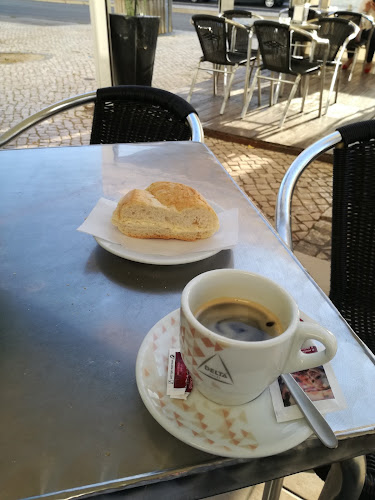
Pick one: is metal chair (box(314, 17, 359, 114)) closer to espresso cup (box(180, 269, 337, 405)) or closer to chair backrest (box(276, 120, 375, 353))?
chair backrest (box(276, 120, 375, 353))

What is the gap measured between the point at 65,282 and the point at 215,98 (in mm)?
5243

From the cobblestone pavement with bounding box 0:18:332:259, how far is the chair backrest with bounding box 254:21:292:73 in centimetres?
Result: 95

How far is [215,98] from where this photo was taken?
560cm

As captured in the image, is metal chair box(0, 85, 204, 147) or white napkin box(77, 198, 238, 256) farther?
metal chair box(0, 85, 204, 147)

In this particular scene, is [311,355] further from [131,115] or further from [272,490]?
[131,115]

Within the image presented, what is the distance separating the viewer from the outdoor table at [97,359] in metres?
0.50

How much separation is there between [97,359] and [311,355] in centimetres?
30

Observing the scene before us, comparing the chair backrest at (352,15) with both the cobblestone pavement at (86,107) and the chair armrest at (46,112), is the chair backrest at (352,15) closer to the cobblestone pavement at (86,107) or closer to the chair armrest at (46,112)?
the cobblestone pavement at (86,107)

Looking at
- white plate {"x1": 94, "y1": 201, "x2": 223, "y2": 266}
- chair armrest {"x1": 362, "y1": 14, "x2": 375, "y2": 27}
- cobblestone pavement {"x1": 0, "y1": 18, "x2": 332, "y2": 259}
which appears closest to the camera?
white plate {"x1": 94, "y1": 201, "x2": 223, "y2": 266}

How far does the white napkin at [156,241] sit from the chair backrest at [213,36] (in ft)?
14.2

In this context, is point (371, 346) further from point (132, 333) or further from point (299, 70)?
point (299, 70)

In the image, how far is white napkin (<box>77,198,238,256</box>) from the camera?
84 centimetres

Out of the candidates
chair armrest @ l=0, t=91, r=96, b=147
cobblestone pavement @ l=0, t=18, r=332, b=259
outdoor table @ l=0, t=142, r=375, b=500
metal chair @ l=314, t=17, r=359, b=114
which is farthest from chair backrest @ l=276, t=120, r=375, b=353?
metal chair @ l=314, t=17, r=359, b=114

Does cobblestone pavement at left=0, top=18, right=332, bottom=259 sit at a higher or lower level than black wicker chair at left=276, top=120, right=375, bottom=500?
lower
